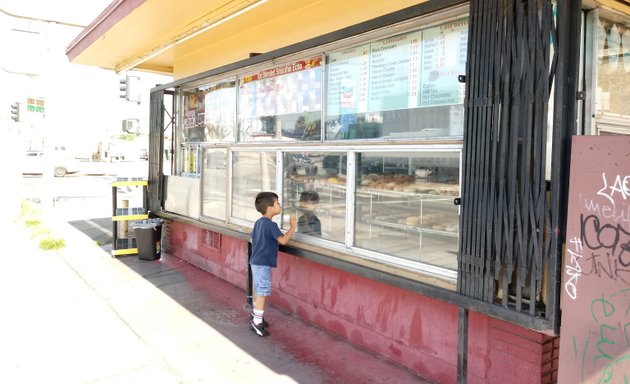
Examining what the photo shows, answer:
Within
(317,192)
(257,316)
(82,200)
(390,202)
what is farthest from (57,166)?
(390,202)

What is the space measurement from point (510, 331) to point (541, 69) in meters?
1.71

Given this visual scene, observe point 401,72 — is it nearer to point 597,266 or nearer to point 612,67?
point 612,67

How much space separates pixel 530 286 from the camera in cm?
297

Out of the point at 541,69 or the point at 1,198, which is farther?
the point at 1,198

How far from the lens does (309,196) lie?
5504 millimetres

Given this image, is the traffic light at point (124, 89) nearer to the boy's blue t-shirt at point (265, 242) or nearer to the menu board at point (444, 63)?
the boy's blue t-shirt at point (265, 242)

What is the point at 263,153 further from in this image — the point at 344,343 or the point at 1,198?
the point at 1,198

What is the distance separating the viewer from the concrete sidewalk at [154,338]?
13.1ft

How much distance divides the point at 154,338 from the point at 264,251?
134cm

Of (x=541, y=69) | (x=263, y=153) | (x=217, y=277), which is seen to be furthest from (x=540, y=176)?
(x=217, y=277)

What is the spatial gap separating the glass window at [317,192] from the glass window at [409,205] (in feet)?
1.06

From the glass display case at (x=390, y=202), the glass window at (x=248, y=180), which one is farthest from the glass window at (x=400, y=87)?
the glass window at (x=248, y=180)

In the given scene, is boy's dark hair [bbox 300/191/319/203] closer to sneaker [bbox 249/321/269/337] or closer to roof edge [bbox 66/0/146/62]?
sneaker [bbox 249/321/269/337]

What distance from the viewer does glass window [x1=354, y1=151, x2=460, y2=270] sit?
4016mm
